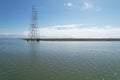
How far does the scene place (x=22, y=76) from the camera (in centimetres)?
969

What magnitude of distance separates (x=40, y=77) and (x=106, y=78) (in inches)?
201

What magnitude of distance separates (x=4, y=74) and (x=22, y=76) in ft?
5.33

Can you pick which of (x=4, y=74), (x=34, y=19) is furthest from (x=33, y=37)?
(x=4, y=74)

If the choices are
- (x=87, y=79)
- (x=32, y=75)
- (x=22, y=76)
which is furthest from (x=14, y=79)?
(x=87, y=79)

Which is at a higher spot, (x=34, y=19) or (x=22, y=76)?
(x=34, y=19)

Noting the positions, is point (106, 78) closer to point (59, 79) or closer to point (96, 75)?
point (96, 75)

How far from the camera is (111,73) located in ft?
34.1

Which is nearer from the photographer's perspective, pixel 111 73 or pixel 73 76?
pixel 73 76

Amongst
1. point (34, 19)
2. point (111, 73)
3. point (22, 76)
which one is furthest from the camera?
point (34, 19)

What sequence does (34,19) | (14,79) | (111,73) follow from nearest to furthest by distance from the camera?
(14,79)
(111,73)
(34,19)

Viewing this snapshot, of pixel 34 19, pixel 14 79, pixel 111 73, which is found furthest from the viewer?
pixel 34 19

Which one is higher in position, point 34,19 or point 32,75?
point 34,19

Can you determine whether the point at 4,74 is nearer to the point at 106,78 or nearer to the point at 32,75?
the point at 32,75

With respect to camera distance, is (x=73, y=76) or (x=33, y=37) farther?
(x=33, y=37)
